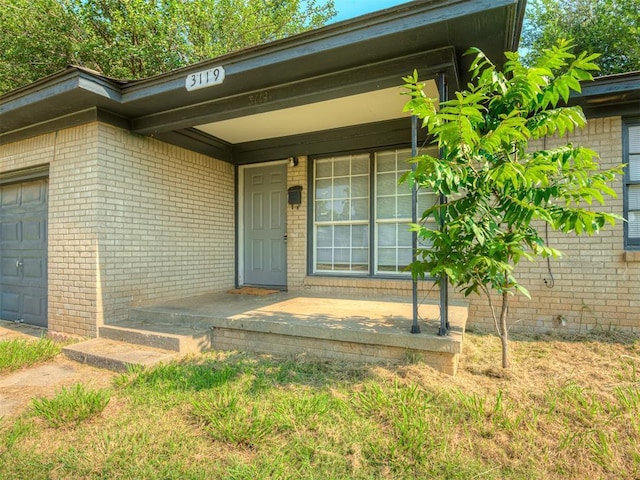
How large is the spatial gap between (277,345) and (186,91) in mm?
2867

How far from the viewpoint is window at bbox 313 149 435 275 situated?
5043 mm

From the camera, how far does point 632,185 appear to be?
415cm

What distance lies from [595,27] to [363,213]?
9.64 m

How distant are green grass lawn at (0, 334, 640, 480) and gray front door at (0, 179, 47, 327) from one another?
9.76 feet

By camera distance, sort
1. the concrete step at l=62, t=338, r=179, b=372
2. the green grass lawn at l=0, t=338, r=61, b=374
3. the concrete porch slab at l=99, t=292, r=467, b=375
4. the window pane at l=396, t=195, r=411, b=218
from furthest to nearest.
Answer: the window pane at l=396, t=195, r=411, b=218 < the green grass lawn at l=0, t=338, r=61, b=374 < the concrete step at l=62, t=338, r=179, b=372 < the concrete porch slab at l=99, t=292, r=467, b=375

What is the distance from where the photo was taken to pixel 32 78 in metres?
9.62

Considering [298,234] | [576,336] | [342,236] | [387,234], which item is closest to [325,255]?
[342,236]

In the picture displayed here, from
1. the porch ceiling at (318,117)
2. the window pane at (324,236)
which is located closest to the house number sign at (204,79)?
the porch ceiling at (318,117)

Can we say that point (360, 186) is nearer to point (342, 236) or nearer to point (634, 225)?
point (342, 236)

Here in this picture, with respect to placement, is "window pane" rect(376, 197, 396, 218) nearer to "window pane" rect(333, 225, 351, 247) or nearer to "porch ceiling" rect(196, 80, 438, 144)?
"window pane" rect(333, 225, 351, 247)

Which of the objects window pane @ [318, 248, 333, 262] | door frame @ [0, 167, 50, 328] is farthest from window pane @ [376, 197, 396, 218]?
door frame @ [0, 167, 50, 328]

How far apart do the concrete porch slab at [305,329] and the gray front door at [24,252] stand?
5.40 feet

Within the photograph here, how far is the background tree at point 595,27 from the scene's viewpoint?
901cm

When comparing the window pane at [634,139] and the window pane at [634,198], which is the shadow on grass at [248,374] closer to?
the window pane at [634,198]
